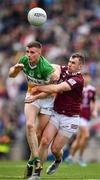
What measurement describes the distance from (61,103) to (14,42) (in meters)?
12.4

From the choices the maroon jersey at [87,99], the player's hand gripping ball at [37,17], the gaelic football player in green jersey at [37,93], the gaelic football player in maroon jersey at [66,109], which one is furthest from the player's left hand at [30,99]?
the maroon jersey at [87,99]

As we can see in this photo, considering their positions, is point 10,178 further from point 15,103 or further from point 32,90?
point 15,103

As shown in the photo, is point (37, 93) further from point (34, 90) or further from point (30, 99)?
point (30, 99)

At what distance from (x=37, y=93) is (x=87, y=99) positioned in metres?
6.05

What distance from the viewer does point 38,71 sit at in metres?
14.4

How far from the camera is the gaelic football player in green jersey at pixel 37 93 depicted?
14125 millimetres

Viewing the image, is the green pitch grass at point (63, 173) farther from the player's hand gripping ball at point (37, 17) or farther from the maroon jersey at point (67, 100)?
the player's hand gripping ball at point (37, 17)

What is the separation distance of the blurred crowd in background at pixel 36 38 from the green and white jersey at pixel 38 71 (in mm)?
8045

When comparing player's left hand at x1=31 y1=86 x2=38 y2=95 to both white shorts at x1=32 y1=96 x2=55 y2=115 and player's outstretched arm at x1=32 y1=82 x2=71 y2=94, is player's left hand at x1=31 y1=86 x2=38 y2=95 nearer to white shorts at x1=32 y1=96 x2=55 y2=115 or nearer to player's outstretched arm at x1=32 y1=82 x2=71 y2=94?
player's outstretched arm at x1=32 y1=82 x2=71 y2=94

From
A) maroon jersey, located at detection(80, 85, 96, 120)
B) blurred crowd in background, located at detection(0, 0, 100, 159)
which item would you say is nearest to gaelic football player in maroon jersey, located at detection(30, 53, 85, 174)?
maroon jersey, located at detection(80, 85, 96, 120)

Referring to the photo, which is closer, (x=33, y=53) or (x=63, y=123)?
(x=33, y=53)

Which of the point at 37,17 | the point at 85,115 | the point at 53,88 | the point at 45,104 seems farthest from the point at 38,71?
the point at 85,115

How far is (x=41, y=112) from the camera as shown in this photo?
1474cm

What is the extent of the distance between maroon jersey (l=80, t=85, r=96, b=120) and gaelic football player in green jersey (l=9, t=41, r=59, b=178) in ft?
17.6
